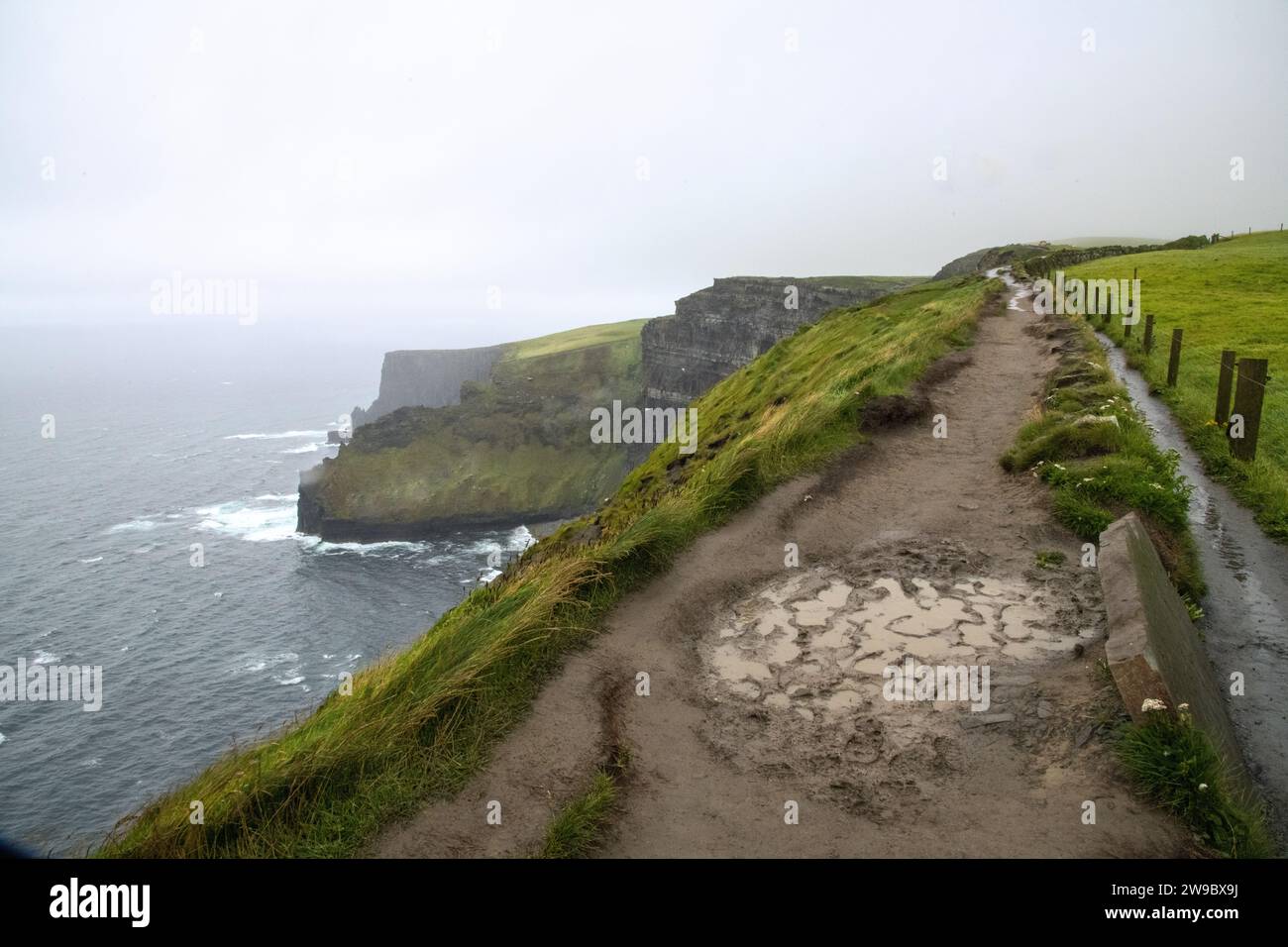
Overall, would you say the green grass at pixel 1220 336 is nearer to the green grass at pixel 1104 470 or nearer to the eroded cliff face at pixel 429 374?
the green grass at pixel 1104 470

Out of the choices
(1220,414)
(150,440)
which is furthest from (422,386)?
(1220,414)

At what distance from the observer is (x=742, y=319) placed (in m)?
111

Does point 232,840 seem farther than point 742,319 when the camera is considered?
No

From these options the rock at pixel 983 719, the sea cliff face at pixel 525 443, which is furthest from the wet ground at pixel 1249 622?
the sea cliff face at pixel 525 443

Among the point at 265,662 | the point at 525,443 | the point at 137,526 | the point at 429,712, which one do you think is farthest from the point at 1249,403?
the point at 525,443

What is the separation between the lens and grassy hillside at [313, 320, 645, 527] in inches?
4131

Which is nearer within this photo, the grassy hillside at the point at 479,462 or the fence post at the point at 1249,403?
the fence post at the point at 1249,403

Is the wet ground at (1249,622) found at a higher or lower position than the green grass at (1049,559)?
lower

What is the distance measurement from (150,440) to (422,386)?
56971 mm

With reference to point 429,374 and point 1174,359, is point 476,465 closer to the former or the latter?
point 429,374

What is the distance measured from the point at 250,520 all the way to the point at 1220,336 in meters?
104

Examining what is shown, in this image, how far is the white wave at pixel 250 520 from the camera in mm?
93625

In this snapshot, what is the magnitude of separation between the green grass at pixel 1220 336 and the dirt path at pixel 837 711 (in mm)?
4926
